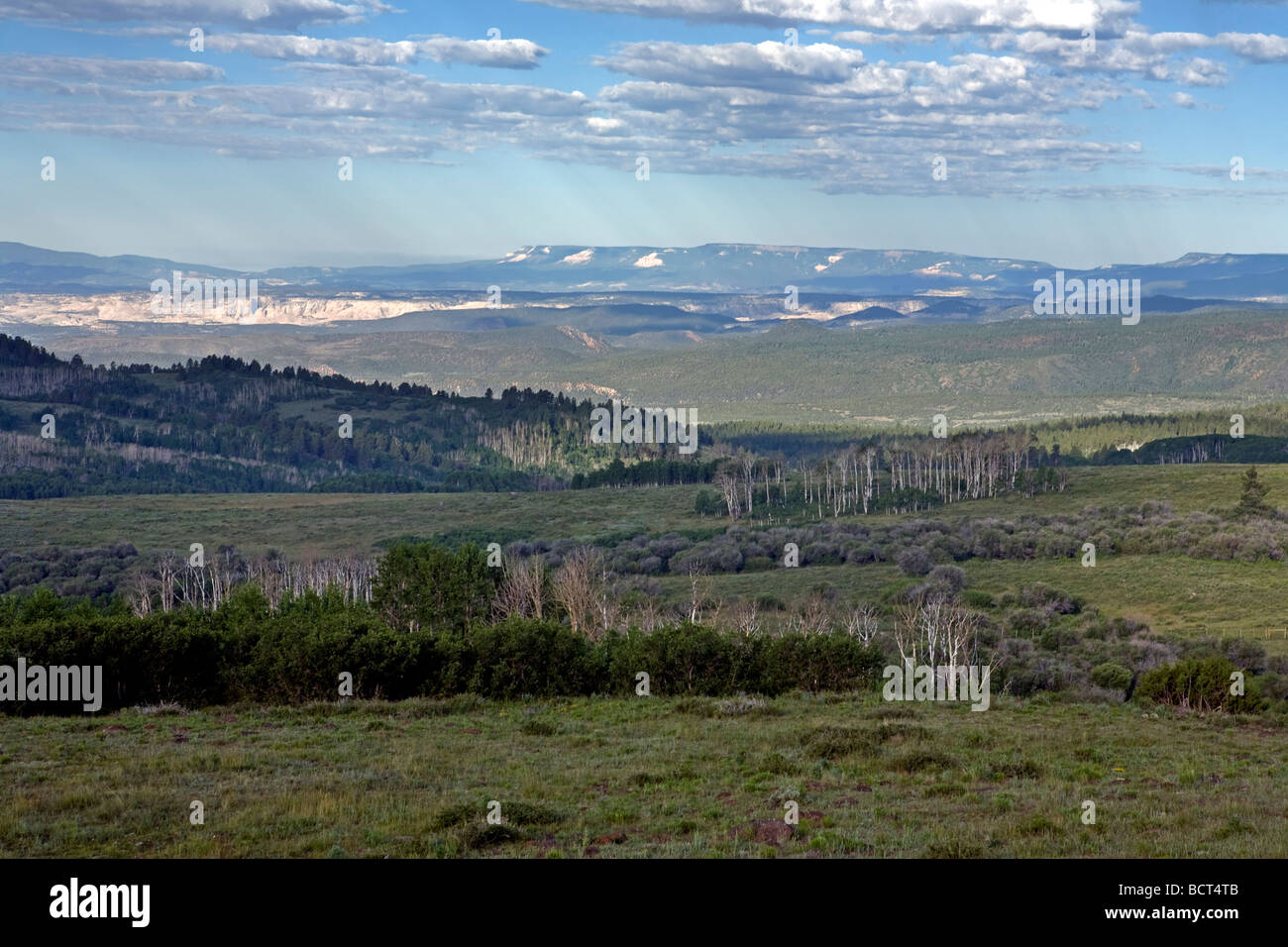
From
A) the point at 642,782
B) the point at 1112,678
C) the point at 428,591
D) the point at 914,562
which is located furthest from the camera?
the point at 914,562

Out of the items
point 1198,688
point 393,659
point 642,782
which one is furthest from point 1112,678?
point 642,782

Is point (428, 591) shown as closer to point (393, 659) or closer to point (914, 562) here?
point (393, 659)

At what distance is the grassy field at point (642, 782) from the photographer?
17.3 m

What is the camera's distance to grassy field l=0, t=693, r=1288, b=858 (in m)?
17.3

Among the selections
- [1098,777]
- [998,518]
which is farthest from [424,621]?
[998,518]

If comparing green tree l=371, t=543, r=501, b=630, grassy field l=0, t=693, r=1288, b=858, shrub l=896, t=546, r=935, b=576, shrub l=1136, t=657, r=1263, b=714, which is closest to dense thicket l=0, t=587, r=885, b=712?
grassy field l=0, t=693, r=1288, b=858

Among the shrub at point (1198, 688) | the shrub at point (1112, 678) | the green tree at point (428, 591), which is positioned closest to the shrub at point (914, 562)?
the shrub at point (1112, 678)

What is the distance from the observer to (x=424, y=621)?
51.2m

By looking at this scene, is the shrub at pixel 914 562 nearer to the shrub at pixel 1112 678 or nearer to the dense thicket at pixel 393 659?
the shrub at pixel 1112 678

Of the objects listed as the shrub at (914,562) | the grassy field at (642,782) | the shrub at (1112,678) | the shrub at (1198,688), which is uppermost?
the grassy field at (642,782)

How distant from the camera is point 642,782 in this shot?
2270 cm
